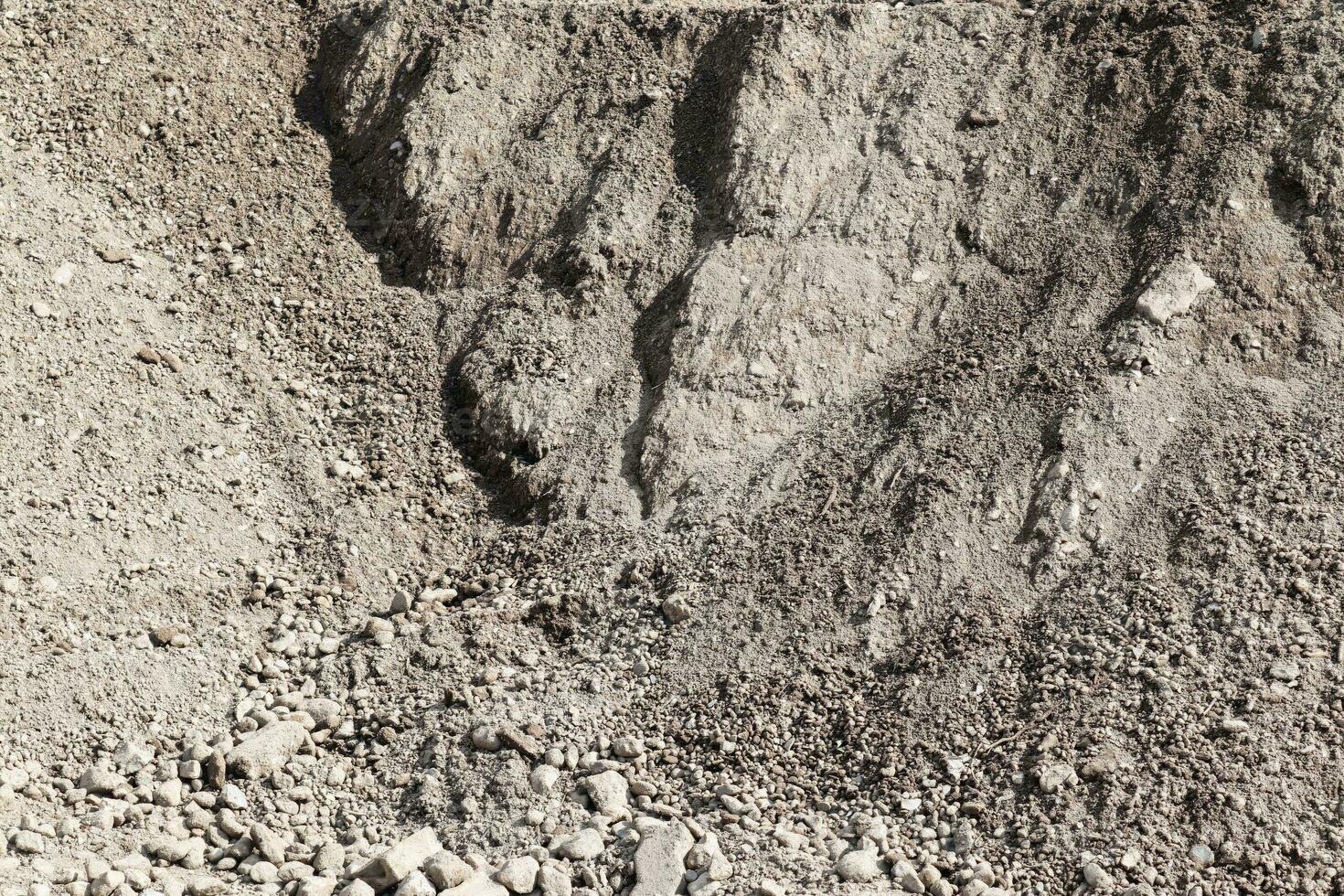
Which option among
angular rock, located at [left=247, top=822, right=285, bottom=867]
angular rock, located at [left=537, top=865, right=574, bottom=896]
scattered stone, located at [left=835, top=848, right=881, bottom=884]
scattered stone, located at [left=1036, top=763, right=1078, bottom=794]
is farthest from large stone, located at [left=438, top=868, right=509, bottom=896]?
scattered stone, located at [left=1036, top=763, right=1078, bottom=794]

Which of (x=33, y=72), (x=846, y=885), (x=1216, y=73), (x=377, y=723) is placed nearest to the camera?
(x=846, y=885)

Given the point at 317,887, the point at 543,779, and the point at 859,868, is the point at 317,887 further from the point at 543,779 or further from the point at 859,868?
the point at 859,868

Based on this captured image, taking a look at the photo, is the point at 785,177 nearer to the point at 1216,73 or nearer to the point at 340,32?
the point at 1216,73

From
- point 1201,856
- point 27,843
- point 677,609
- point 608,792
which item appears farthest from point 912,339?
point 27,843

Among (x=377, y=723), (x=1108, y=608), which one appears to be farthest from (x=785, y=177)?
(x=377, y=723)

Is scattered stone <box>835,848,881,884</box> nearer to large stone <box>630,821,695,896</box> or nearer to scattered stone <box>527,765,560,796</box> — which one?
large stone <box>630,821,695,896</box>

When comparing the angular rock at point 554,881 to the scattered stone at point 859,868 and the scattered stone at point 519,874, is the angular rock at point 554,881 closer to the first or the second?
the scattered stone at point 519,874
